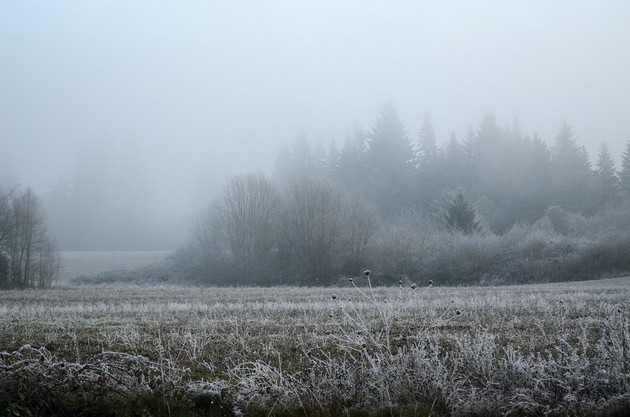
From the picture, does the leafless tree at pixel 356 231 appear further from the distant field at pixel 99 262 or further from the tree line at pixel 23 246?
the tree line at pixel 23 246

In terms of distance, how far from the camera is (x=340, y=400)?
560 cm

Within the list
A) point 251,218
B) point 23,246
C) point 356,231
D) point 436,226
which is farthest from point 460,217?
point 23,246

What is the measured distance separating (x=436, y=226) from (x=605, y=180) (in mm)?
30756

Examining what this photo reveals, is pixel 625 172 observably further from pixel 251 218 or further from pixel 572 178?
pixel 251 218

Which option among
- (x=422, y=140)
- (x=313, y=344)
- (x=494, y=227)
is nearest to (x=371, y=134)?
(x=422, y=140)

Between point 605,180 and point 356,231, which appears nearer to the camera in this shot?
point 356,231

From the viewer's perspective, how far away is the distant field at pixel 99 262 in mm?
60838

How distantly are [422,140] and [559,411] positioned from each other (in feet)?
286

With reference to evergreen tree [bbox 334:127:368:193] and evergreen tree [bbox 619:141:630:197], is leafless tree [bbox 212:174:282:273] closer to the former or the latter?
evergreen tree [bbox 334:127:368:193]

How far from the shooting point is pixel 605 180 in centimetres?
7438

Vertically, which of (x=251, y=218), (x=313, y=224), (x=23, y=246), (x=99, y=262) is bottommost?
(x=99, y=262)

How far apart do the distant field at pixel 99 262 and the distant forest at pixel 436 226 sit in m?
7.65

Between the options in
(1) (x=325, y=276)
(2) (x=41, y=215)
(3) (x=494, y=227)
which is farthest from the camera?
(3) (x=494, y=227)

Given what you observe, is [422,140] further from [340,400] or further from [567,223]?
[340,400]
